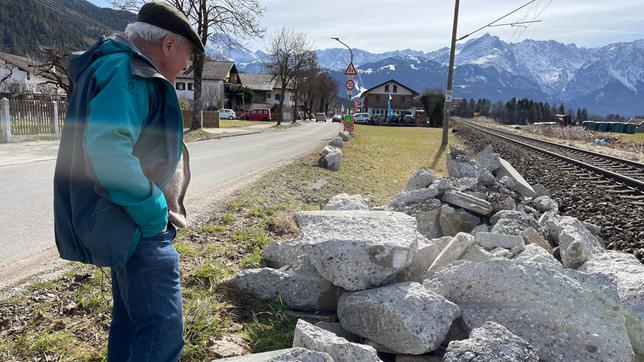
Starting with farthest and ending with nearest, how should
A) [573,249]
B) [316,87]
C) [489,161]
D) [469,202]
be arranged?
[316,87], [489,161], [469,202], [573,249]

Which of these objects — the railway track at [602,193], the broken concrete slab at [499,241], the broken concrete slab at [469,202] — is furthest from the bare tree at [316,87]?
the broken concrete slab at [499,241]

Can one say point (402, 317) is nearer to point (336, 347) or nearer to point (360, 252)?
point (336, 347)

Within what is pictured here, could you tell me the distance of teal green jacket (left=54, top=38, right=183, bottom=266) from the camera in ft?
5.96

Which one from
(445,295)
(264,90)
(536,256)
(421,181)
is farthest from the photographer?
(264,90)

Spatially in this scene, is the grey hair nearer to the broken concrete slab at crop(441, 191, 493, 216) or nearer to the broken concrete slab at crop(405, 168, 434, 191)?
the broken concrete slab at crop(441, 191, 493, 216)

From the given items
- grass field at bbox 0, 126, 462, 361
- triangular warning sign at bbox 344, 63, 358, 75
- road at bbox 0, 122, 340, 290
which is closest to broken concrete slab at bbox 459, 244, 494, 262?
grass field at bbox 0, 126, 462, 361

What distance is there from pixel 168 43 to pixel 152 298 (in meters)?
1.09

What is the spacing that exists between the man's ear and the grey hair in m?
0.01

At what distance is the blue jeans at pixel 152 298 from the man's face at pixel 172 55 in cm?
72

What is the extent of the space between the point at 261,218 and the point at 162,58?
471 cm

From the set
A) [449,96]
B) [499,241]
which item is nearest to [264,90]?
[449,96]

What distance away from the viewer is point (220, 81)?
238 feet

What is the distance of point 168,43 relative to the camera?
2117mm

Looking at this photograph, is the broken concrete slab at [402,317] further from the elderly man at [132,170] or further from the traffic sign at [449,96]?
the traffic sign at [449,96]
